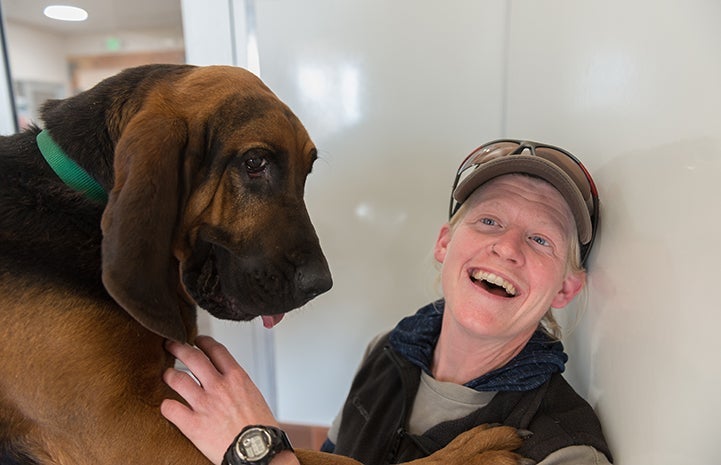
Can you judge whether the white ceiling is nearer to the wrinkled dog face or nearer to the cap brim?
the wrinkled dog face

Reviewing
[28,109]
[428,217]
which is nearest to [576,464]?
[428,217]

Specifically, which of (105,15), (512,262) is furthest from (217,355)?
(105,15)

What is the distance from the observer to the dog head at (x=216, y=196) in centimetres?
104

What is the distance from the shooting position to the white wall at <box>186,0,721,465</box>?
2.84ft

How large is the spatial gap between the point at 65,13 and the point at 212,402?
6.93 feet

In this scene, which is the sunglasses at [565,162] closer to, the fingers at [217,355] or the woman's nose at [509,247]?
the woman's nose at [509,247]

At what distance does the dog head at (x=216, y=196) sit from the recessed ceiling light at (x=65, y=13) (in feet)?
4.62

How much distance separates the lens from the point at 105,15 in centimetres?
235

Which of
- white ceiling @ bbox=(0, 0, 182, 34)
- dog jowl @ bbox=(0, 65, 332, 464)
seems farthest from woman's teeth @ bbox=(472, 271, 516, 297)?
white ceiling @ bbox=(0, 0, 182, 34)

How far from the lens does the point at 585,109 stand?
1401mm

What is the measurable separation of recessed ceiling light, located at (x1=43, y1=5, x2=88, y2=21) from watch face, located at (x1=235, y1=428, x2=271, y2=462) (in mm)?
2151

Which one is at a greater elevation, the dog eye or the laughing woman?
the dog eye

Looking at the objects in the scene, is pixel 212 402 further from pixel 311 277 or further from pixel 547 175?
pixel 547 175

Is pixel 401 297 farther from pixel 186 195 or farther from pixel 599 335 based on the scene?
pixel 186 195
